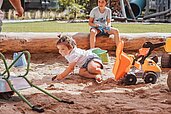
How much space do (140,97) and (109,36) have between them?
117 inches

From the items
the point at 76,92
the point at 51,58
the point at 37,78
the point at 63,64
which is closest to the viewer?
the point at 76,92

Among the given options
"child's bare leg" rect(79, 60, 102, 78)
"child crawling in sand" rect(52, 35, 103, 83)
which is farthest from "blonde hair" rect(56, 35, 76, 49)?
"child's bare leg" rect(79, 60, 102, 78)

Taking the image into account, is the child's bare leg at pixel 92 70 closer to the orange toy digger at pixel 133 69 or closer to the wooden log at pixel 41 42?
the orange toy digger at pixel 133 69

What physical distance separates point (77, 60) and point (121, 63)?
48cm

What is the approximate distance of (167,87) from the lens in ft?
13.7

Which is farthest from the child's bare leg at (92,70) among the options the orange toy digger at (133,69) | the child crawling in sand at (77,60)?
the orange toy digger at (133,69)

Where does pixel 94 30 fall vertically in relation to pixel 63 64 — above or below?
above

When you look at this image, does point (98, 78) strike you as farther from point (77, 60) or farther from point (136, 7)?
point (136, 7)

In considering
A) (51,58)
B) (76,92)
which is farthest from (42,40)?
(76,92)

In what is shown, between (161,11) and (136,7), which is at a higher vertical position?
(136,7)

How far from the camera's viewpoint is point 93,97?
3.67 meters

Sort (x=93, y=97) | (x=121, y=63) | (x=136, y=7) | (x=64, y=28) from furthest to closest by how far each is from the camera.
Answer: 1. (x=136, y=7)
2. (x=64, y=28)
3. (x=121, y=63)
4. (x=93, y=97)

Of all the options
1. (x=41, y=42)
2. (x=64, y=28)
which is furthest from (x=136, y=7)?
(x=41, y=42)

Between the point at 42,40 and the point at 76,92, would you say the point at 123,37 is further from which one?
the point at 76,92
